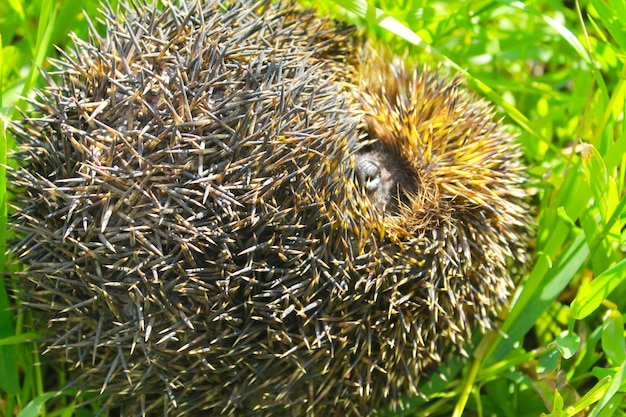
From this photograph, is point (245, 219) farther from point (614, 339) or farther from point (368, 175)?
point (614, 339)

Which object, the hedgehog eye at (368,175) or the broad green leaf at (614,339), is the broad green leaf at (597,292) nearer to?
the broad green leaf at (614,339)

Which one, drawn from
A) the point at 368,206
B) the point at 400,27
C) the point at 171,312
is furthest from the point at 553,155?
the point at 171,312

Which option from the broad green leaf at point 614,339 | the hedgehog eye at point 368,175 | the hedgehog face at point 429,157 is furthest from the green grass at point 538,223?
the hedgehog eye at point 368,175

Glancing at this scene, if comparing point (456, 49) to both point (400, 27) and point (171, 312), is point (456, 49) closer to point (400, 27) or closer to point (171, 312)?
point (400, 27)

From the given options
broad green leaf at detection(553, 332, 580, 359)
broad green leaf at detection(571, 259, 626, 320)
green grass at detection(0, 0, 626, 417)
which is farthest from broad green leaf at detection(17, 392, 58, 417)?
broad green leaf at detection(571, 259, 626, 320)

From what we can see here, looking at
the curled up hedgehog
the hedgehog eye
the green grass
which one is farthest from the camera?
the green grass

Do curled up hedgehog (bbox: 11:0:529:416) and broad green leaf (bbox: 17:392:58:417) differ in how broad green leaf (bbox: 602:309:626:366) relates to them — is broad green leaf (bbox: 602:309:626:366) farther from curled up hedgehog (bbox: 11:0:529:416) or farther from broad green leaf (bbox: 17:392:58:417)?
broad green leaf (bbox: 17:392:58:417)

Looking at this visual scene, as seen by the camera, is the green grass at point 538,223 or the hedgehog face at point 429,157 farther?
the green grass at point 538,223

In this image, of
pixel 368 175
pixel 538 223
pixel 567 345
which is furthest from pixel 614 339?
pixel 368 175
